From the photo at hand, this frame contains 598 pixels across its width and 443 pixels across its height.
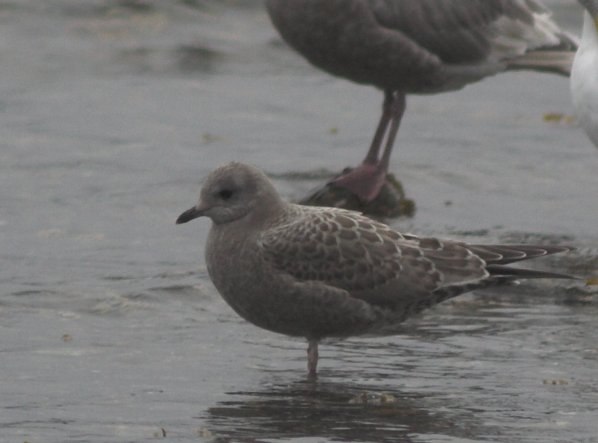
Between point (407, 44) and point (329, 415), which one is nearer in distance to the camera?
point (329, 415)

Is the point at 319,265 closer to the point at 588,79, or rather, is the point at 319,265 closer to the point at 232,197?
the point at 232,197

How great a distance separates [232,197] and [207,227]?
3.22 m

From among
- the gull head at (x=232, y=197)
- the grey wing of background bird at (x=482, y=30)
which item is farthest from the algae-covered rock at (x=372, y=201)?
the gull head at (x=232, y=197)

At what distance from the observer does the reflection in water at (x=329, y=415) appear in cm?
606

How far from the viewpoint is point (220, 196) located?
731 cm

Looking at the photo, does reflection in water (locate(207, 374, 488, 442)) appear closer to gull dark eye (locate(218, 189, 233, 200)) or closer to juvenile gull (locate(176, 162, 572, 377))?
juvenile gull (locate(176, 162, 572, 377))

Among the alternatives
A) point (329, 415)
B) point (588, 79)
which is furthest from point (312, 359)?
point (588, 79)

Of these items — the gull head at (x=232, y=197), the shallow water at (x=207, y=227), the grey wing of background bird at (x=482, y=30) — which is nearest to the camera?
the shallow water at (x=207, y=227)

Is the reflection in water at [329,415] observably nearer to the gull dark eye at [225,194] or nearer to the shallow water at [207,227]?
the shallow water at [207,227]

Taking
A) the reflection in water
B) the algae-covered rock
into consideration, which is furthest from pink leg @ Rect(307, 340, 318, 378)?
the algae-covered rock

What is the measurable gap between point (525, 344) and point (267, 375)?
1.33 metres

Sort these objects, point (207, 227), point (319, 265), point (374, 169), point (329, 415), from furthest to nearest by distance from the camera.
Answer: point (374, 169), point (207, 227), point (319, 265), point (329, 415)

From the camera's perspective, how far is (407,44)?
10.9 metres

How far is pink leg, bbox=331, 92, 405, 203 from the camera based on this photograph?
35.0 ft
